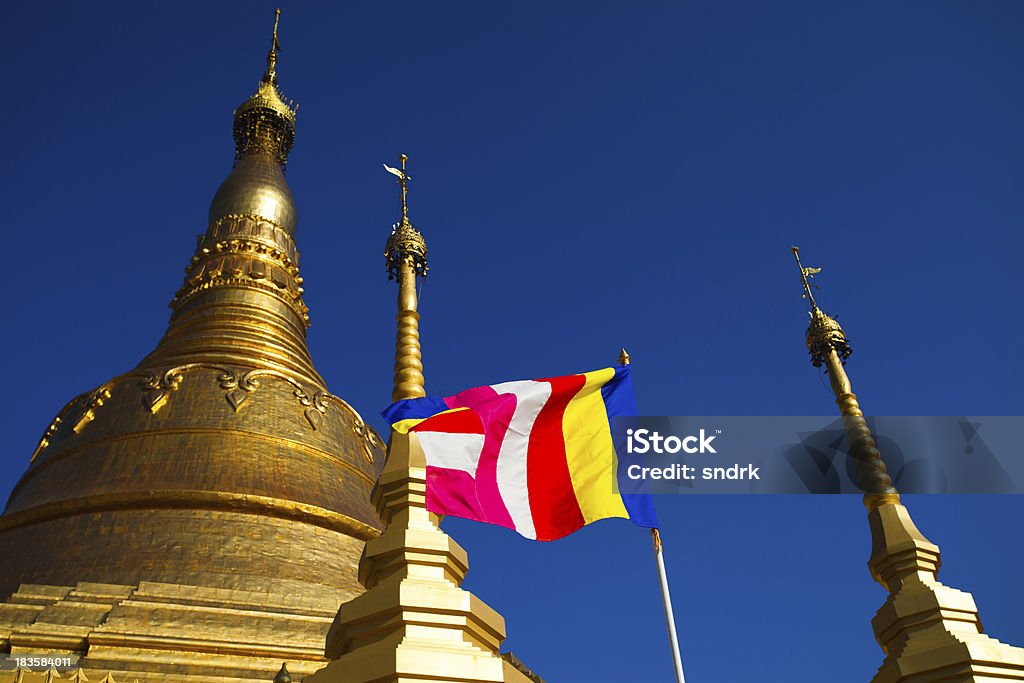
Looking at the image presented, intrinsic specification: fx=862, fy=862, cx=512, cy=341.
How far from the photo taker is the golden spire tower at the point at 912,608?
7.68 m

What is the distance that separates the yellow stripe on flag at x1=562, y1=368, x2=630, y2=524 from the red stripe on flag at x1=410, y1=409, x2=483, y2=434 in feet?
2.78

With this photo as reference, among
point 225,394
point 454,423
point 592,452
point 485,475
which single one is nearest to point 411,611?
point 485,475

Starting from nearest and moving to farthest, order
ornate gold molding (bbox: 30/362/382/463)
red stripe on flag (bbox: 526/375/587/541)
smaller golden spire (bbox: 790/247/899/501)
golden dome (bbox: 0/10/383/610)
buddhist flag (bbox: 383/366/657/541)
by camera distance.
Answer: buddhist flag (bbox: 383/366/657/541) < red stripe on flag (bbox: 526/375/587/541) < smaller golden spire (bbox: 790/247/899/501) < golden dome (bbox: 0/10/383/610) < ornate gold molding (bbox: 30/362/382/463)

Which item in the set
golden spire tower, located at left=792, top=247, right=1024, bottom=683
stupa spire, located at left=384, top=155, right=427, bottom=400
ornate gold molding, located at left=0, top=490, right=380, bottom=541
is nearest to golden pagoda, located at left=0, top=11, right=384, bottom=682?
ornate gold molding, located at left=0, top=490, right=380, bottom=541

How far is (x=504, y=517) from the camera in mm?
7312

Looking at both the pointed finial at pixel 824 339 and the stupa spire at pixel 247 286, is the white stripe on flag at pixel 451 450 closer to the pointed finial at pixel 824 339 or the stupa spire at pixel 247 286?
the pointed finial at pixel 824 339

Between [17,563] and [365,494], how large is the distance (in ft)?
24.5

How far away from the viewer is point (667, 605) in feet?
22.7

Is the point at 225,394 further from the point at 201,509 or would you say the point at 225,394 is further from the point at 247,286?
the point at 247,286

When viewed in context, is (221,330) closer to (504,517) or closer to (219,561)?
(219,561)

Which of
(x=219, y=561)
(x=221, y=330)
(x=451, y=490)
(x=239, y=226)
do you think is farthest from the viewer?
(x=239, y=226)

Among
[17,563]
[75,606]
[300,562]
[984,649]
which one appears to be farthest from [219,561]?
[984,649]

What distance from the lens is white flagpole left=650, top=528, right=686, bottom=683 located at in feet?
21.4

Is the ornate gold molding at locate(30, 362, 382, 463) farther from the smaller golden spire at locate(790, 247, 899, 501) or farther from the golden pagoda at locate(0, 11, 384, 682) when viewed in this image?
the smaller golden spire at locate(790, 247, 899, 501)
